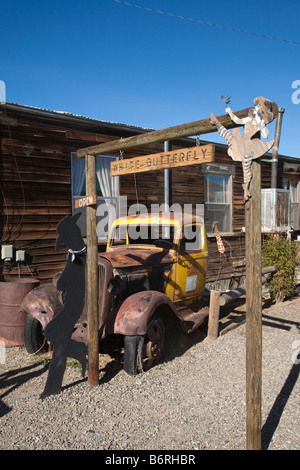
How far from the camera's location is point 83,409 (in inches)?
149

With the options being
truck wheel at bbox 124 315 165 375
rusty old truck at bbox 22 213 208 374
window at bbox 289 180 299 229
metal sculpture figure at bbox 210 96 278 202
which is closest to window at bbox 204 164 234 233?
window at bbox 289 180 299 229

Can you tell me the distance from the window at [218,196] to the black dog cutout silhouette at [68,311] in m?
6.14

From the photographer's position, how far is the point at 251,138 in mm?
2920

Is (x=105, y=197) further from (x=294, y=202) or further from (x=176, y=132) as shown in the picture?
(x=294, y=202)

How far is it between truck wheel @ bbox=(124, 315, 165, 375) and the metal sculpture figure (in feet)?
7.93

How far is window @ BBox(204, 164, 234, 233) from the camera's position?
1035 centimetres

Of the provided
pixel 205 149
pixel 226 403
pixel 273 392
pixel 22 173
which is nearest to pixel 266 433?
pixel 226 403

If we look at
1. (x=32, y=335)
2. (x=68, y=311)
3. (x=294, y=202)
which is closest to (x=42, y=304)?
(x=32, y=335)

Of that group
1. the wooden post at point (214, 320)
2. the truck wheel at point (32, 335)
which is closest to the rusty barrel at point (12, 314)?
the truck wheel at point (32, 335)

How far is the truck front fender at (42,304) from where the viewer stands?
16.3 feet

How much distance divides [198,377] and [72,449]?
74.4 inches

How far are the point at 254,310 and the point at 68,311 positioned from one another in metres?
2.32

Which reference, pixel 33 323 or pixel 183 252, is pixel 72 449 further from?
pixel 183 252

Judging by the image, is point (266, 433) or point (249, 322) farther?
point (266, 433)
